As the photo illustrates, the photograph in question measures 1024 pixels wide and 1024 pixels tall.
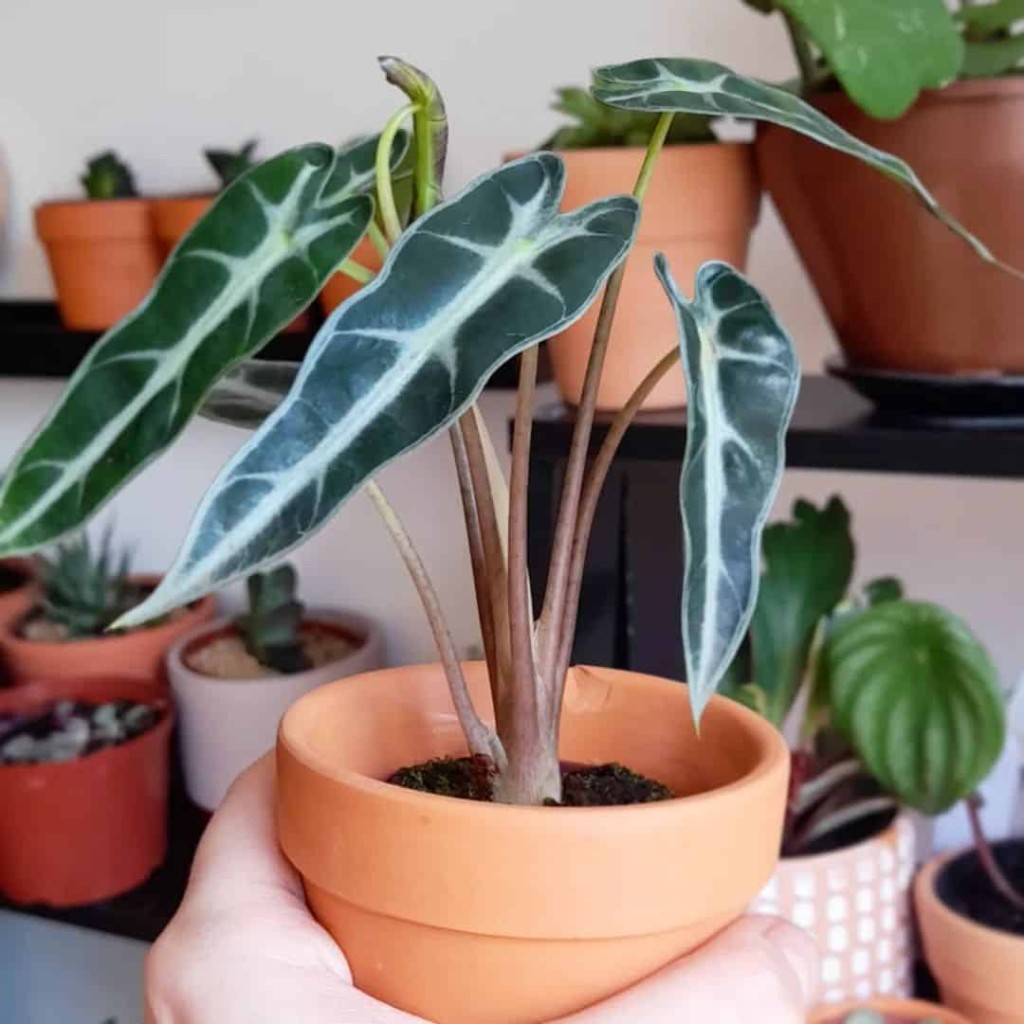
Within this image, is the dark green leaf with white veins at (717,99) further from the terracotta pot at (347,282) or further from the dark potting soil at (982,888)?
the dark potting soil at (982,888)

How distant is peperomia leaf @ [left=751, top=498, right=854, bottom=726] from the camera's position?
0.77 metres

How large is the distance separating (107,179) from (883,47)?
2.38 feet

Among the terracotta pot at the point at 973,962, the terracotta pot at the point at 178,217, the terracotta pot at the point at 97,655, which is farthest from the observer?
the terracotta pot at the point at 97,655

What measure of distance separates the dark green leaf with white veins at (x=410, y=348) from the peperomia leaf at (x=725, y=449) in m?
0.04

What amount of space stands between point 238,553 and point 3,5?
3.59 feet

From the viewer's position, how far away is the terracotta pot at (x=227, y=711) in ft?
3.07

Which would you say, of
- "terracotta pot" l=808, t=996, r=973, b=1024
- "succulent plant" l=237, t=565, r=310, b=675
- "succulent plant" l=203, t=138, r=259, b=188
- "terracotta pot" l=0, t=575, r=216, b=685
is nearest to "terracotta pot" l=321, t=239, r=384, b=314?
"succulent plant" l=203, t=138, r=259, b=188

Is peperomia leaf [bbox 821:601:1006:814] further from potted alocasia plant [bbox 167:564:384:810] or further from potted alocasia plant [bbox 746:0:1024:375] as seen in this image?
potted alocasia plant [bbox 167:564:384:810]

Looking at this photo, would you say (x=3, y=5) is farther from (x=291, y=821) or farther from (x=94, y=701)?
(x=291, y=821)

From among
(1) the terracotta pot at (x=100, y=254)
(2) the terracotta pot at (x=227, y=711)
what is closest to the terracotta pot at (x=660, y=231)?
(2) the terracotta pot at (x=227, y=711)

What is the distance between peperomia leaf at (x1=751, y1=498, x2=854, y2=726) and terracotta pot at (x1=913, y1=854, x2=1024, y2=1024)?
0.16m

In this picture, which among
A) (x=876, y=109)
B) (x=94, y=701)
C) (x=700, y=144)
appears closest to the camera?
(x=876, y=109)

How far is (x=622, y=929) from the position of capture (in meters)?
0.37

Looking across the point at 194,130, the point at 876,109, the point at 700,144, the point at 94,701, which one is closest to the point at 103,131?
the point at 194,130
